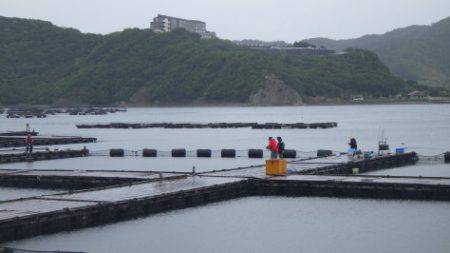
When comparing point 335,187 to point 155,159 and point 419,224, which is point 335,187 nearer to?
point 419,224

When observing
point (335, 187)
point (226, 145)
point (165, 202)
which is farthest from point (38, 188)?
point (226, 145)

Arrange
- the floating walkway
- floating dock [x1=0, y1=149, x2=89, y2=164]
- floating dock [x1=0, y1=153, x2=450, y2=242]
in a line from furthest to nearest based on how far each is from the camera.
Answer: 1. the floating walkway
2. floating dock [x1=0, y1=149, x2=89, y2=164]
3. floating dock [x1=0, y1=153, x2=450, y2=242]

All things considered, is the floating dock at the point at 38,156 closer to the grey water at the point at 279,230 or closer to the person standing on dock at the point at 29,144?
the person standing on dock at the point at 29,144

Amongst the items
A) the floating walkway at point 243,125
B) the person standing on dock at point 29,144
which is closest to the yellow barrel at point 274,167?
the person standing on dock at point 29,144

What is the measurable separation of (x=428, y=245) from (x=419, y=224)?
3.34 meters

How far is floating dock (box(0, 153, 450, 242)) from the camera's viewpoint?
27156mm

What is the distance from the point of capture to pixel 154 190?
110 ft

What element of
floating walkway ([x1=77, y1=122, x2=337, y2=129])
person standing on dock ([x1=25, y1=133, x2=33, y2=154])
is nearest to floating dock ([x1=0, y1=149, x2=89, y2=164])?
person standing on dock ([x1=25, y1=133, x2=33, y2=154])

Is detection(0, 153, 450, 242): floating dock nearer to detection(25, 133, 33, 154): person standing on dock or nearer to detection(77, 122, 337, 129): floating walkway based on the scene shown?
detection(25, 133, 33, 154): person standing on dock

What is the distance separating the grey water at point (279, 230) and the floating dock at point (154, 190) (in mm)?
518

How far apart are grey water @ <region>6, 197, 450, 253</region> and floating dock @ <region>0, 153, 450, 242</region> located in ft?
1.70

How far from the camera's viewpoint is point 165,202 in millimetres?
31812

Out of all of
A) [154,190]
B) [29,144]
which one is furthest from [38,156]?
[154,190]

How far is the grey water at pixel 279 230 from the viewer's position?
26.1m
